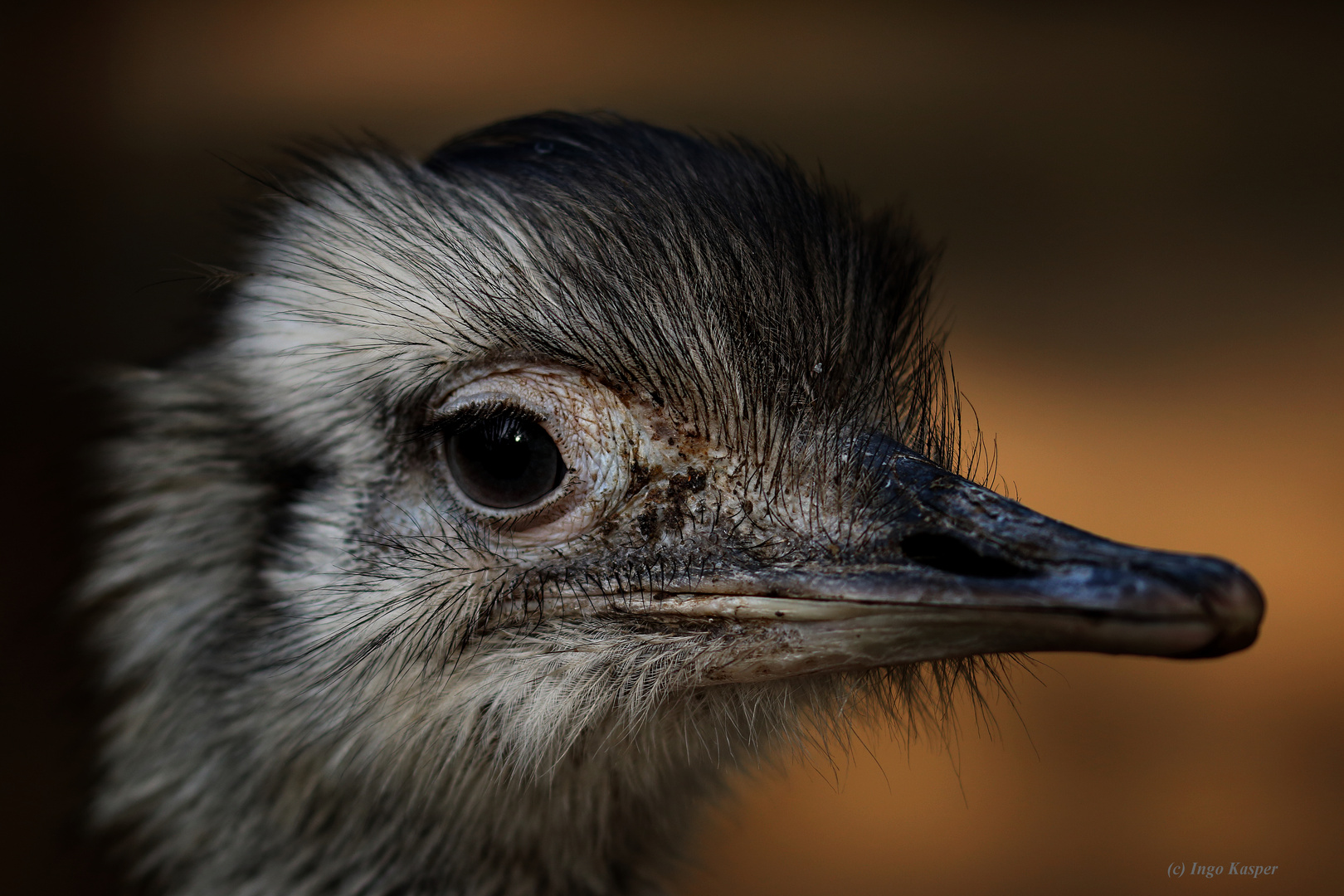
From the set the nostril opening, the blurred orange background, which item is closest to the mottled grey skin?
the nostril opening

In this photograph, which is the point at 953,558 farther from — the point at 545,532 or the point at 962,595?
the point at 545,532

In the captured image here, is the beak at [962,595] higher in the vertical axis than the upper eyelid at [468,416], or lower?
lower

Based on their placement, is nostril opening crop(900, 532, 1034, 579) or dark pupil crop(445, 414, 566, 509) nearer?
nostril opening crop(900, 532, 1034, 579)

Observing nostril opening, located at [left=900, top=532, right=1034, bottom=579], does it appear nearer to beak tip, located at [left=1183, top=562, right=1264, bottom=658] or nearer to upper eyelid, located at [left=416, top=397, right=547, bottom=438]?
beak tip, located at [left=1183, top=562, right=1264, bottom=658]

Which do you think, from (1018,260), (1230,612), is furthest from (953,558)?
(1018,260)

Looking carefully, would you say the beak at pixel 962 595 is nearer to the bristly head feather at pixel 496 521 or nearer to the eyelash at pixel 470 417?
the bristly head feather at pixel 496 521

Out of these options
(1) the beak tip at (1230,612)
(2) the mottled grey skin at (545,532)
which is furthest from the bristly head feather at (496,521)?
(1) the beak tip at (1230,612)

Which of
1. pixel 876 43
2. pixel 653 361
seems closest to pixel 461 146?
pixel 653 361

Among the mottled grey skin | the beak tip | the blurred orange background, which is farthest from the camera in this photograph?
the blurred orange background
